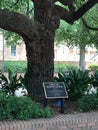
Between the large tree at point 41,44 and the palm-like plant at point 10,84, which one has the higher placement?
the large tree at point 41,44

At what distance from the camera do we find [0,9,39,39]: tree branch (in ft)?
26.6

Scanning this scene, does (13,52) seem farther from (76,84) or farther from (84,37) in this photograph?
(76,84)

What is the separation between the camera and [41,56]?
912cm

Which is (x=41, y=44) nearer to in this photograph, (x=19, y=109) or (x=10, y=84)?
(x=10, y=84)

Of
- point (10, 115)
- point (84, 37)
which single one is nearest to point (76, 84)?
point (10, 115)

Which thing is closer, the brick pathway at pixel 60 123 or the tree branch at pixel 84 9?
the brick pathway at pixel 60 123

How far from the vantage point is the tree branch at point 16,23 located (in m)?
8.09

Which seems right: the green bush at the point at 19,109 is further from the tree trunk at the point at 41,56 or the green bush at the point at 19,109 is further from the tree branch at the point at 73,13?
the tree branch at the point at 73,13

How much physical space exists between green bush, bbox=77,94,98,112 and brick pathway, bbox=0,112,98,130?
2.03 feet

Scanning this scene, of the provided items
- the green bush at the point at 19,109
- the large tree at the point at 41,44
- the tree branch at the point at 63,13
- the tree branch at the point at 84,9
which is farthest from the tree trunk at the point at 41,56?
the green bush at the point at 19,109

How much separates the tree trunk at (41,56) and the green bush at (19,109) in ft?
4.07

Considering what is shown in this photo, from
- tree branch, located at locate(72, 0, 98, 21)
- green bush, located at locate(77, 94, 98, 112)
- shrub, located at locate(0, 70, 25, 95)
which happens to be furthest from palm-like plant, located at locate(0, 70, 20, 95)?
tree branch, located at locate(72, 0, 98, 21)

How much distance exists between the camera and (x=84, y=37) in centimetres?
1697

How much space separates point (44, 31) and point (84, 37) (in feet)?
26.7
